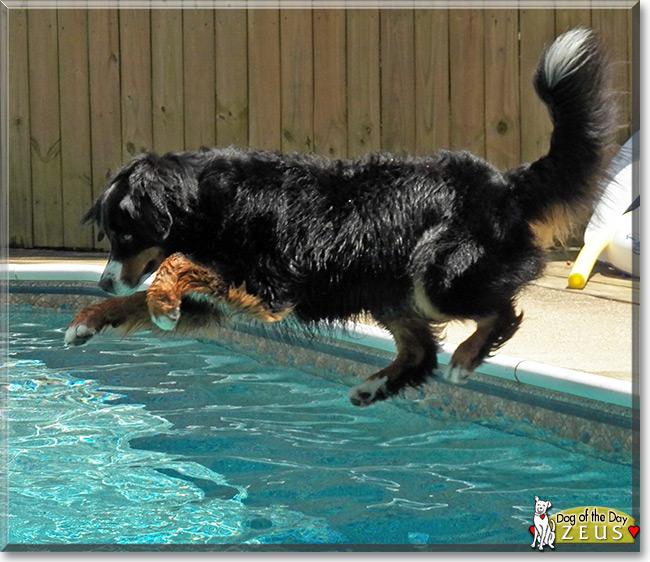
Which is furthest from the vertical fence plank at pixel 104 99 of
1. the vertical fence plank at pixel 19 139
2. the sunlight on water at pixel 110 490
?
the sunlight on water at pixel 110 490

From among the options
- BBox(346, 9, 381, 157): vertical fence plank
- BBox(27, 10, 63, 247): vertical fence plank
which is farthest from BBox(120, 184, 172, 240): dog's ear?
BBox(27, 10, 63, 247): vertical fence plank

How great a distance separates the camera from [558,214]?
134 inches

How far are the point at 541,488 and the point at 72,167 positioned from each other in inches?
220

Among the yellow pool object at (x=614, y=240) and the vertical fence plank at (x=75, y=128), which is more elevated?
the vertical fence plank at (x=75, y=128)

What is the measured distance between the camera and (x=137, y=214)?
3.27 m

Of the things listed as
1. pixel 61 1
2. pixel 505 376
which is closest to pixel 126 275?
pixel 505 376

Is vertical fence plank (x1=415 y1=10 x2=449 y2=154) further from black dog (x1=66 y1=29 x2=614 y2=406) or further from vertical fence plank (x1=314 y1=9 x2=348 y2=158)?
black dog (x1=66 y1=29 x2=614 y2=406)

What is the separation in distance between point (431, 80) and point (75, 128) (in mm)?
2962

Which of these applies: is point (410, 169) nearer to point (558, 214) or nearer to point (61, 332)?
point (558, 214)

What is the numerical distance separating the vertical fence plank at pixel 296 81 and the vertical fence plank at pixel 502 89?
141 centimetres

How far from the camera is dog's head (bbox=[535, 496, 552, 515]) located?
11.0ft

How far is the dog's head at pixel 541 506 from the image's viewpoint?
132 inches

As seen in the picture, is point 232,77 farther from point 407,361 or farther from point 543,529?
point 543,529

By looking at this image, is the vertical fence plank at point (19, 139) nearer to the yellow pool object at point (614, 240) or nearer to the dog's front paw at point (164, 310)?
the yellow pool object at point (614, 240)
